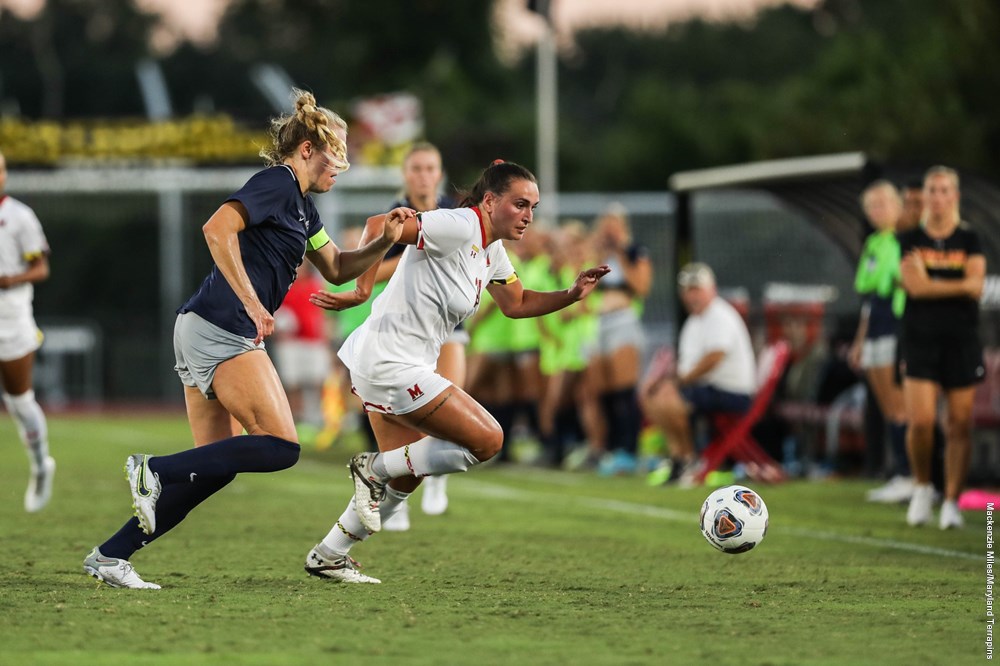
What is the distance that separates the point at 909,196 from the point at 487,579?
5578 mm

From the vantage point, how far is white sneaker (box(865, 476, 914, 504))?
43.7ft

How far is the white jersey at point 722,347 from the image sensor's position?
1516 centimetres

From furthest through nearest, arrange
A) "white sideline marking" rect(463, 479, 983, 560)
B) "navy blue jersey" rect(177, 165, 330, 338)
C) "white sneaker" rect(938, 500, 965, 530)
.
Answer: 1. "white sneaker" rect(938, 500, 965, 530)
2. "white sideline marking" rect(463, 479, 983, 560)
3. "navy blue jersey" rect(177, 165, 330, 338)

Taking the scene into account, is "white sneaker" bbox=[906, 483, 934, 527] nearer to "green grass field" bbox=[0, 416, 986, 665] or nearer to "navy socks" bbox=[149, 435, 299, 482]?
"green grass field" bbox=[0, 416, 986, 665]

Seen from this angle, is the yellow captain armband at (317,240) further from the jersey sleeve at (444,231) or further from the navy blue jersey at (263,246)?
the jersey sleeve at (444,231)

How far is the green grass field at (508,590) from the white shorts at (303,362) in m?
9.56

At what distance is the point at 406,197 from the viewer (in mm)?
10461

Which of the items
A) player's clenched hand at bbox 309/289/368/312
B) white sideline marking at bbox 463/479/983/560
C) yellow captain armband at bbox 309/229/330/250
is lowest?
white sideline marking at bbox 463/479/983/560

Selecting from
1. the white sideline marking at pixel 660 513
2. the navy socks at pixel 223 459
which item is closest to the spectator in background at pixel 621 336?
the white sideline marking at pixel 660 513

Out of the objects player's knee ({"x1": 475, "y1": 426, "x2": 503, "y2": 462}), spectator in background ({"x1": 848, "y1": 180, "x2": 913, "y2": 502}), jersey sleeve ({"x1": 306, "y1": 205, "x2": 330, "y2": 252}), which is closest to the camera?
player's knee ({"x1": 475, "y1": 426, "x2": 503, "y2": 462})

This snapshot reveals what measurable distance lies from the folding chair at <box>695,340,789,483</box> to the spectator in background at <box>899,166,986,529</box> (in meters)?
3.90

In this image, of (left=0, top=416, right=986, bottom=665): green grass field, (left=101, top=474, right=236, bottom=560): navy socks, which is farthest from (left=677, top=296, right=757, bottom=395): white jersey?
(left=101, top=474, right=236, bottom=560): navy socks

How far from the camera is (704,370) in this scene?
595 inches

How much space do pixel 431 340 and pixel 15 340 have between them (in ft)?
15.5
